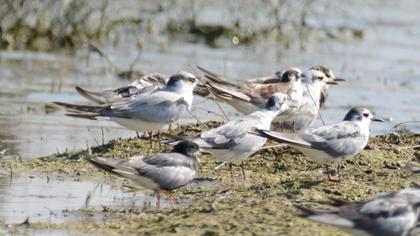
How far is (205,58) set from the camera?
57.0 feet

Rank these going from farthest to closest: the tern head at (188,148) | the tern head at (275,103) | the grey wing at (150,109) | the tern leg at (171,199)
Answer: the grey wing at (150,109)
the tern head at (275,103)
the tern head at (188,148)
the tern leg at (171,199)

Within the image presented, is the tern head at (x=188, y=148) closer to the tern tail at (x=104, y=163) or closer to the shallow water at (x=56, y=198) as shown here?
the shallow water at (x=56, y=198)

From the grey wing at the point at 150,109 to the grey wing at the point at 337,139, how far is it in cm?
171

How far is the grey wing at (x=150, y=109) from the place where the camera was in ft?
32.9

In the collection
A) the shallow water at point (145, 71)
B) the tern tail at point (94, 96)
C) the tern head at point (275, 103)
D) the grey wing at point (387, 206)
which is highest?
the tern head at point (275, 103)

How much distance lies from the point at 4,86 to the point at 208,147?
6203mm

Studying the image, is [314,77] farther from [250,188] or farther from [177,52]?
[177,52]

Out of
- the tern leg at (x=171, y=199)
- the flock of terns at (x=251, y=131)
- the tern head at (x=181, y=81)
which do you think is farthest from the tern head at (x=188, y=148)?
the tern head at (x=181, y=81)

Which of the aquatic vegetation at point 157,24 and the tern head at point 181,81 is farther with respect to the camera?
the aquatic vegetation at point 157,24

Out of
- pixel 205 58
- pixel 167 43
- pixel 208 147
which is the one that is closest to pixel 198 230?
pixel 208 147

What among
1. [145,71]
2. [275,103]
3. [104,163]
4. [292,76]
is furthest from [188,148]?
[145,71]

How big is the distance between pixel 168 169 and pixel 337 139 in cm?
158

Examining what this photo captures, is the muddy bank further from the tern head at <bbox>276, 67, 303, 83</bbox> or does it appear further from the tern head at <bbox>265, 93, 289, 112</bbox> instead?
the tern head at <bbox>276, 67, 303, 83</bbox>

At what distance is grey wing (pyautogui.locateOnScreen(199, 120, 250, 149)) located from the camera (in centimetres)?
879
